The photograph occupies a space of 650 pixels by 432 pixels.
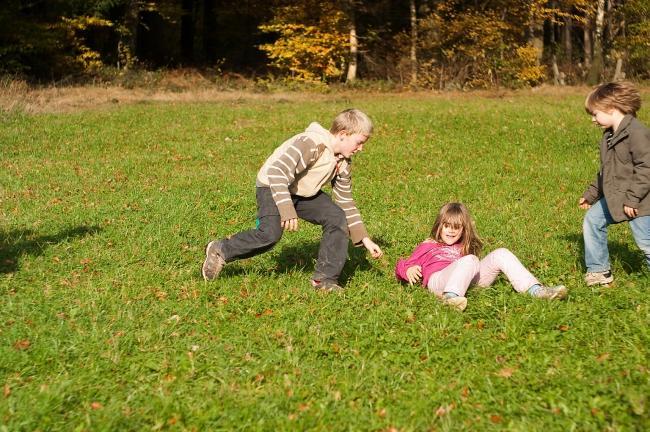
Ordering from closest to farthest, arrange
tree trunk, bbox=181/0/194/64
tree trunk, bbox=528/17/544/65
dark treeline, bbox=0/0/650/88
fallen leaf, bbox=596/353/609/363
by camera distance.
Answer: fallen leaf, bbox=596/353/609/363
dark treeline, bbox=0/0/650/88
tree trunk, bbox=528/17/544/65
tree trunk, bbox=181/0/194/64

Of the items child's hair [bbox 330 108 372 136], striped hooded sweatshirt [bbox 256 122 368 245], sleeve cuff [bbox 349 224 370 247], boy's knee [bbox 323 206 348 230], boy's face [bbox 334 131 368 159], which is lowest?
sleeve cuff [bbox 349 224 370 247]

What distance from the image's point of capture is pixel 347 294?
6141 millimetres

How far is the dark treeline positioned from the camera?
94.4 ft

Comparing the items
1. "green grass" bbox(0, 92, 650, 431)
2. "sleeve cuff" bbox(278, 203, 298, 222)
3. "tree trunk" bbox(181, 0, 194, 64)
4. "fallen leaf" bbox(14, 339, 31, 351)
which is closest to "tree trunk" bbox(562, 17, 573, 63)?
"tree trunk" bbox(181, 0, 194, 64)

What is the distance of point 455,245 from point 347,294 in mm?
1077

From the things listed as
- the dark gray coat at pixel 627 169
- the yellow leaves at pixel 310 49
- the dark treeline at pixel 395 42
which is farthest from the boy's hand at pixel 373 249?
the yellow leaves at pixel 310 49

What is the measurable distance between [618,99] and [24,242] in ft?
19.8

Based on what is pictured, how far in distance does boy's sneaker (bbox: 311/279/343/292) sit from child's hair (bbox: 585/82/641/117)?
263 centimetres

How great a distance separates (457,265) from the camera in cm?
593

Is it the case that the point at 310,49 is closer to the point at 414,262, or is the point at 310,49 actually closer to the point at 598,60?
the point at 598,60

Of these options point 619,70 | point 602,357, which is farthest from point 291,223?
point 619,70

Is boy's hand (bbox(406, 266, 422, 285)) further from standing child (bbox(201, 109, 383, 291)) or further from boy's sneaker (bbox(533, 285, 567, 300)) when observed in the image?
boy's sneaker (bbox(533, 285, 567, 300))

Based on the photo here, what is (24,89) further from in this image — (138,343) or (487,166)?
(138,343)

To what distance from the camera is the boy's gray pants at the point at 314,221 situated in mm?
6281
